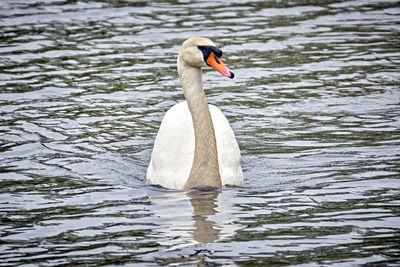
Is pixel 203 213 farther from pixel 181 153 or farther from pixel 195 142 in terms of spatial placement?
pixel 181 153

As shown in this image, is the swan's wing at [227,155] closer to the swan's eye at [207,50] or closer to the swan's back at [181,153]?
the swan's back at [181,153]

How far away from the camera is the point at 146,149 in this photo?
11.4 meters

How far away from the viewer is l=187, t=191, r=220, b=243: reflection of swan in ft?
25.4

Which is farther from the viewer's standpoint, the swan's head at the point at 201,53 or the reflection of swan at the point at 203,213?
the swan's head at the point at 201,53

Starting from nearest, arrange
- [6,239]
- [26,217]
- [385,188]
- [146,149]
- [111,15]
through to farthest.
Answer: [6,239]
[26,217]
[385,188]
[146,149]
[111,15]

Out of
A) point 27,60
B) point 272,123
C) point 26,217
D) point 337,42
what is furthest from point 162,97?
point 26,217

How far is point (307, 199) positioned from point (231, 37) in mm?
8351

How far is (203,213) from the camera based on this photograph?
28.0 feet

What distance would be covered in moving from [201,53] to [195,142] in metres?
0.99

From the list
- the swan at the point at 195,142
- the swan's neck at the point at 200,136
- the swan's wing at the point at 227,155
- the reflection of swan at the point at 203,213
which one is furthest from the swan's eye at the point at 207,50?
the reflection of swan at the point at 203,213

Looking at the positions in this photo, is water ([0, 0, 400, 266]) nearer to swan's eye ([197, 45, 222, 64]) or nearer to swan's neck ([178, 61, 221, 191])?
swan's neck ([178, 61, 221, 191])

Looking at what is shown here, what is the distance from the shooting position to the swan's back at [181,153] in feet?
32.1

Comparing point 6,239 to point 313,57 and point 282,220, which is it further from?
point 313,57

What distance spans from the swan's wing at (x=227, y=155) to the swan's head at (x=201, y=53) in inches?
40.4
